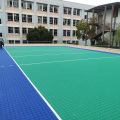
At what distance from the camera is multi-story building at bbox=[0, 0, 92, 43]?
3391 centimetres

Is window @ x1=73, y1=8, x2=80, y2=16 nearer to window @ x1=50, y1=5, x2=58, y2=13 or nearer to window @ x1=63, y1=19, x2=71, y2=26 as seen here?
window @ x1=63, y1=19, x2=71, y2=26

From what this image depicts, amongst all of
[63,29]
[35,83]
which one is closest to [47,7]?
[63,29]

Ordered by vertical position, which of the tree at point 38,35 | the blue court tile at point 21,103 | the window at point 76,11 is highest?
the window at point 76,11

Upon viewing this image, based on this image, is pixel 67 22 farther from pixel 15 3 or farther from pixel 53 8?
pixel 15 3

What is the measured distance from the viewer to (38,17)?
37469 mm

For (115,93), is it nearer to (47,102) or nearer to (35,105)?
(47,102)

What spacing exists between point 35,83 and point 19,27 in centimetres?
3210

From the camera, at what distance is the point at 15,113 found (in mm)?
3480

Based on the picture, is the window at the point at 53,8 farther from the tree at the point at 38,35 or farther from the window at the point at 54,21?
the tree at the point at 38,35

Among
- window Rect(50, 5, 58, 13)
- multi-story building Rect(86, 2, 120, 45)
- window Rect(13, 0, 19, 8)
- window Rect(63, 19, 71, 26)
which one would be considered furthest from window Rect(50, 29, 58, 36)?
multi-story building Rect(86, 2, 120, 45)

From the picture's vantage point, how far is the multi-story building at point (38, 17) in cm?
3391

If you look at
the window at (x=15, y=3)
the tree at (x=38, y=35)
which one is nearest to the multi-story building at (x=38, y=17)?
the window at (x=15, y=3)

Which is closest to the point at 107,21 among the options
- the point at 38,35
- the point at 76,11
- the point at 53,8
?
the point at 38,35

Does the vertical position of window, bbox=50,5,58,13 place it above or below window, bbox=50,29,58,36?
above
